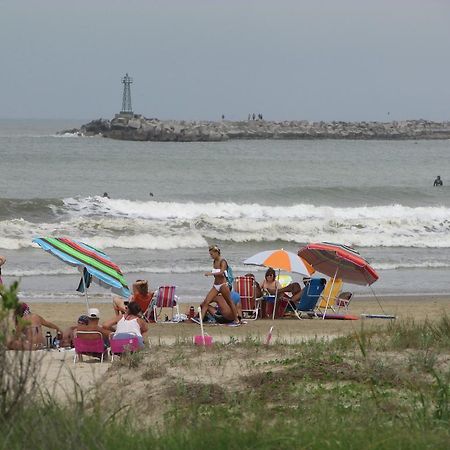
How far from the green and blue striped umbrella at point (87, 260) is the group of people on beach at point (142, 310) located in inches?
8.9

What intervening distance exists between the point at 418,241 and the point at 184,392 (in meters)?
18.6

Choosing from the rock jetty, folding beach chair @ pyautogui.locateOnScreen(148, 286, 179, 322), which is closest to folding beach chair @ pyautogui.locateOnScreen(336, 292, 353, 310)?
folding beach chair @ pyautogui.locateOnScreen(148, 286, 179, 322)

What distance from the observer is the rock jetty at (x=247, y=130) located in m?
81.5

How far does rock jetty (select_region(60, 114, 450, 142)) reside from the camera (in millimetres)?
81500

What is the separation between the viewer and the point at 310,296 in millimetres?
13648

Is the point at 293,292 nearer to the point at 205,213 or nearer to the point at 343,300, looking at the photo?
the point at 343,300

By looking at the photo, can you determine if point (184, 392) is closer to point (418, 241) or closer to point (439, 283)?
point (439, 283)

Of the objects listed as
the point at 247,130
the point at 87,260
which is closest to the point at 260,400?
the point at 87,260

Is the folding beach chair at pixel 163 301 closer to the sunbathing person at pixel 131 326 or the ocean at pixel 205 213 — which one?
the ocean at pixel 205 213

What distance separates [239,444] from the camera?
5410mm

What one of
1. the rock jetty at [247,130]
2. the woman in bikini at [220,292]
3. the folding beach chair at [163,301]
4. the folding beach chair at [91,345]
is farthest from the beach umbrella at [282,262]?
the rock jetty at [247,130]

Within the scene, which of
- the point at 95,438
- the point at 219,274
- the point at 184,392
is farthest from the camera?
the point at 219,274

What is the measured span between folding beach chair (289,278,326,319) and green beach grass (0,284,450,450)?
4.10 meters

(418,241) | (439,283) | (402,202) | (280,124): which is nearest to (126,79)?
(280,124)
